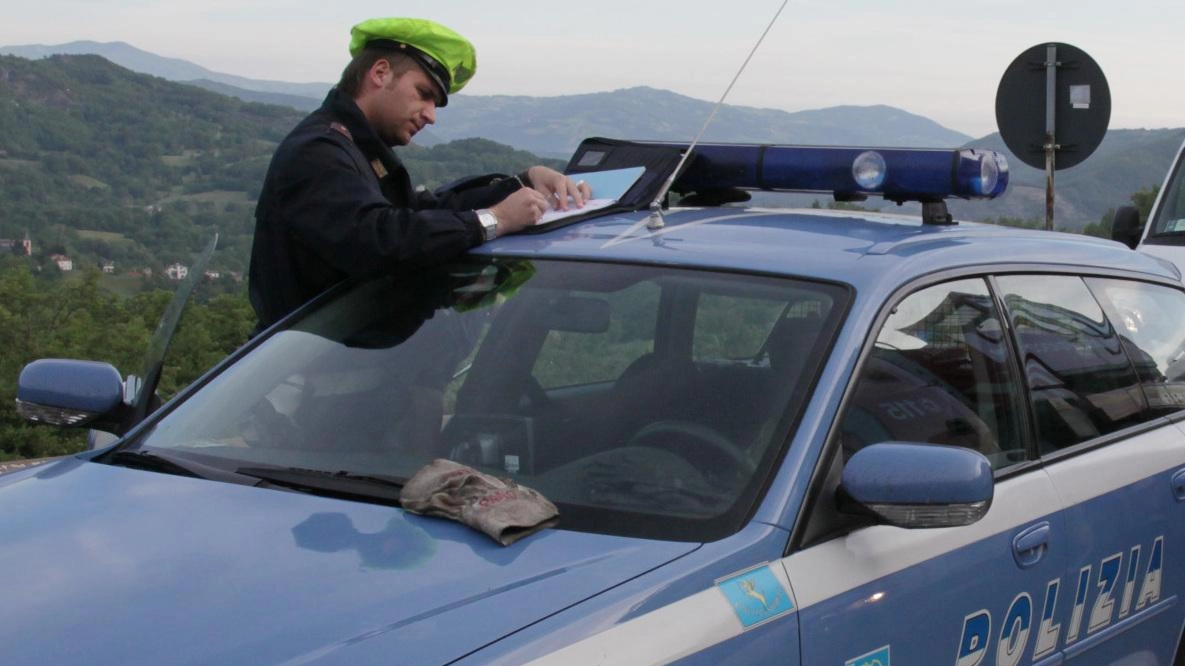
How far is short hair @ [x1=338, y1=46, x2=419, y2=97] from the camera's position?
4324 millimetres

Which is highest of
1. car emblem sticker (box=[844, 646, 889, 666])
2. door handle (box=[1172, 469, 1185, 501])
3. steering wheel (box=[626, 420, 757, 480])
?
steering wheel (box=[626, 420, 757, 480])

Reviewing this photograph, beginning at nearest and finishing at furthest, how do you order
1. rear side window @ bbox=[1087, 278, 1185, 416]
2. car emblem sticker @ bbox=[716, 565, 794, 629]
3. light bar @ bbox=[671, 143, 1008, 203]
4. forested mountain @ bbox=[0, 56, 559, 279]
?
car emblem sticker @ bbox=[716, 565, 794, 629] < light bar @ bbox=[671, 143, 1008, 203] < rear side window @ bbox=[1087, 278, 1185, 416] < forested mountain @ bbox=[0, 56, 559, 279]

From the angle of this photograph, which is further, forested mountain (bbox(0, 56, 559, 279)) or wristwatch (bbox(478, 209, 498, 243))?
forested mountain (bbox(0, 56, 559, 279))

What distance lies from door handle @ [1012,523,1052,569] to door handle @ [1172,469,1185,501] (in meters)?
0.70

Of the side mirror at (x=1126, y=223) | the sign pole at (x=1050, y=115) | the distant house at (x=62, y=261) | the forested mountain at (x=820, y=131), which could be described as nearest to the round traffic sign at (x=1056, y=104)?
the sign pole at (x=1050, y=115)

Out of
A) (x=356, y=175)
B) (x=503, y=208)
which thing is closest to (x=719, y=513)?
(x=503, y=208)

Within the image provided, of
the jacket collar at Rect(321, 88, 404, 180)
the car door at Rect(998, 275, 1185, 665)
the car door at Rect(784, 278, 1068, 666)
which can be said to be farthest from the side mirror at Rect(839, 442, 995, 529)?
the jacket collar at Rect(321, 88, 404, 180)

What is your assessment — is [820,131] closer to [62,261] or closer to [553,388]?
[62,261]

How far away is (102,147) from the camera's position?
57.1 metres

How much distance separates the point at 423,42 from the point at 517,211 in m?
0.83

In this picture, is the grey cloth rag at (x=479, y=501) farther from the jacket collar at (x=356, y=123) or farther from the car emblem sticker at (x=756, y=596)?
the jacket collar at (x=356, y=123)

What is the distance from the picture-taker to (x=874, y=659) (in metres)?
2.84

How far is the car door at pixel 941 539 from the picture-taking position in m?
2.82

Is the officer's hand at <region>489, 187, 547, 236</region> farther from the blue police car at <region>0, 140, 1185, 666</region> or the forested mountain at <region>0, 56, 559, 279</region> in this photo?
the forested mountain at <region>0, 56, 559, 279</region>
